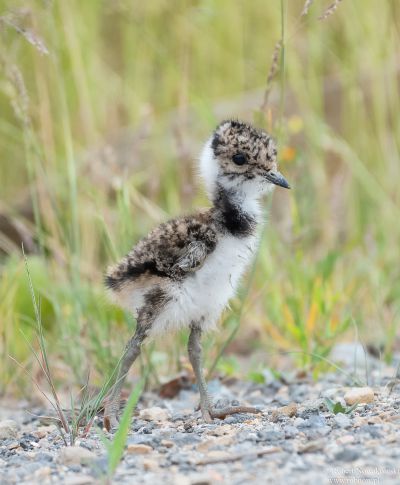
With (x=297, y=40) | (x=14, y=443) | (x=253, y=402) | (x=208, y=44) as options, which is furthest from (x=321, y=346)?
(x=297, y=40)

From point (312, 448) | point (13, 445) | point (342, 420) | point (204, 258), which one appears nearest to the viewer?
point (312, 448)

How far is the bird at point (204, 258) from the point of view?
9.86 ft

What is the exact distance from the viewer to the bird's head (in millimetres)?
3188

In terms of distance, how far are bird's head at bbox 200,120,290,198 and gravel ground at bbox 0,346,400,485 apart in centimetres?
78

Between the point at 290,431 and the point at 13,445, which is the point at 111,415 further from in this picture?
the point at 290,431

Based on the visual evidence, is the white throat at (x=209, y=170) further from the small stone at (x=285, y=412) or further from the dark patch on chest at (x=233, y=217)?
the small stone at (x=285, y=412)

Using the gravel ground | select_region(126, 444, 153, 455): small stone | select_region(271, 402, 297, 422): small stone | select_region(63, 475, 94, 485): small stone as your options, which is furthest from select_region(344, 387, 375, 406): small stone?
select_region(63, 475, 94, 485): small stone

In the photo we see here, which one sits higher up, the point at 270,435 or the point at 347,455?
the point at 270,435

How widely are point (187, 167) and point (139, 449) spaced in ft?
11.1

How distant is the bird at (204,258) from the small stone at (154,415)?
11cm

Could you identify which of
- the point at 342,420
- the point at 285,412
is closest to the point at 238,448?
the point at 342,420

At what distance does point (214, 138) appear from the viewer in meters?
3.31

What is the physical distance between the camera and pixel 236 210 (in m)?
3.16

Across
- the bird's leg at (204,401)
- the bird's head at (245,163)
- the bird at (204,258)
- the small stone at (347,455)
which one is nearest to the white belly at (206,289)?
the bird at (204,258)
